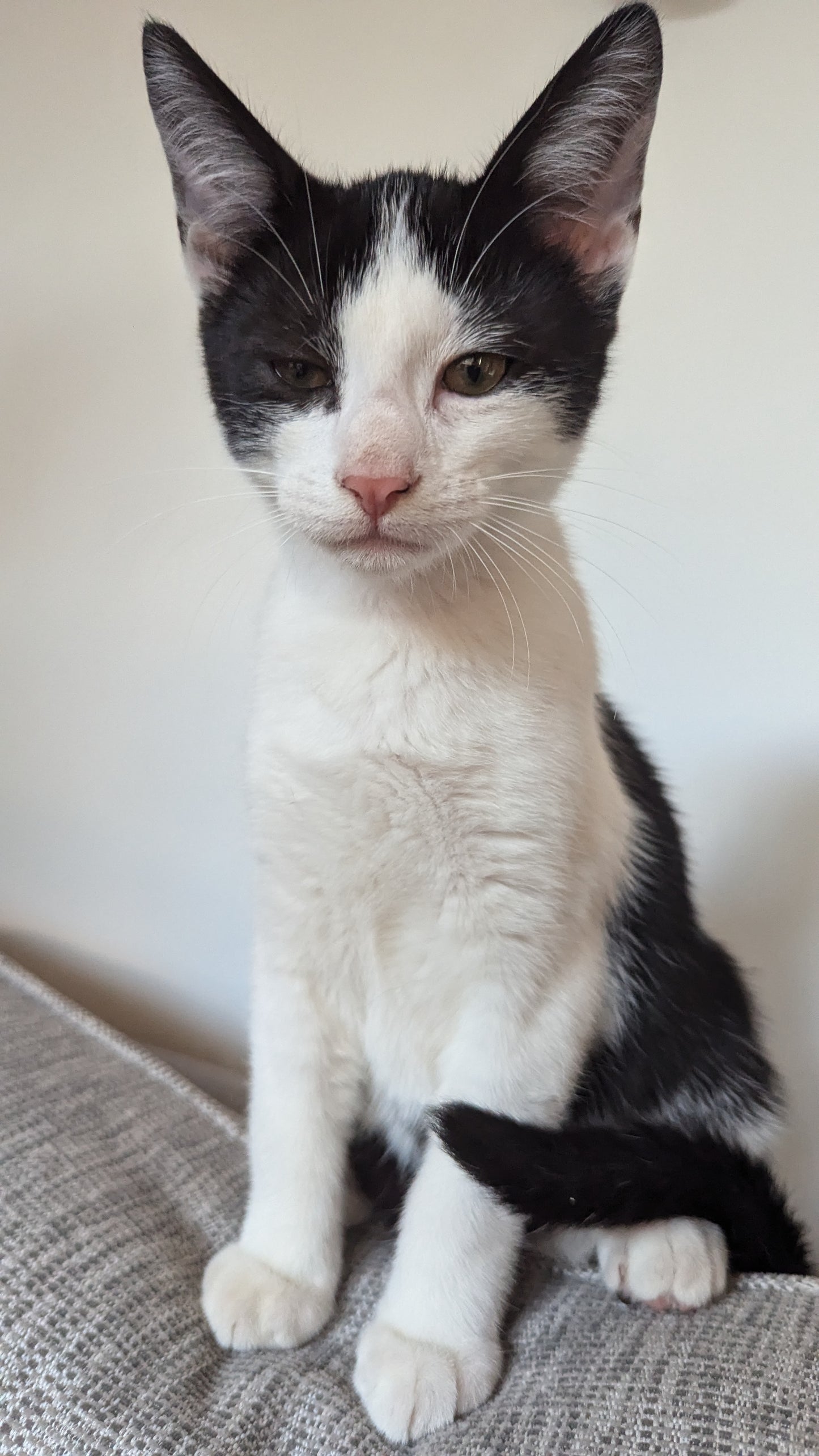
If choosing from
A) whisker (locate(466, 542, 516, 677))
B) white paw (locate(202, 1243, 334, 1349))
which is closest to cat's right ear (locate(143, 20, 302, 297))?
whisker (locate(466, 542, 516, 677))

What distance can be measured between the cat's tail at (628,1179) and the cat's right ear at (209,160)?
72cm

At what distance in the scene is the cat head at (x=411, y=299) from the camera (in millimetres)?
625

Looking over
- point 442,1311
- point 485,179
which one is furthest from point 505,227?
point 442,1311

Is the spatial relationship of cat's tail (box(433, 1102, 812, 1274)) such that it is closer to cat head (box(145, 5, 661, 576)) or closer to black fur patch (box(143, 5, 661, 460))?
cat head (box(145, 5, 661, 576))

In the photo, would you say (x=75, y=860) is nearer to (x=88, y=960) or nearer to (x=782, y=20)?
(x=88, y=960)

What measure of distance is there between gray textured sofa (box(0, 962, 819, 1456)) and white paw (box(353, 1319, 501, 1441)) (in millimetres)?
12

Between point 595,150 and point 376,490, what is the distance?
1.16 feet

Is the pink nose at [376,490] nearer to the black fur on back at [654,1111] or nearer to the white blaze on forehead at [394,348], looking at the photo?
the white blaze on forehead at [394,348]

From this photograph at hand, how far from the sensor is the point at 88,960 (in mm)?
1560

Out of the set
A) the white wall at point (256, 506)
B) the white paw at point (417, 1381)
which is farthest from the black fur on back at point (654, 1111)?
the white wall at point (256, 506)

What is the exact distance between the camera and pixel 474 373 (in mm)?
681

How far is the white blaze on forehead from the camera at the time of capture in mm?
606

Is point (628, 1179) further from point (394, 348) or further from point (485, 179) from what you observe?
point (485, 179)

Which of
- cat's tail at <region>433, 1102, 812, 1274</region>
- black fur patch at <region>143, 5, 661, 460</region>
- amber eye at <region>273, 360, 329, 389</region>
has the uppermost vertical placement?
black fur patch at <region>143, 5, 661, 460</region>
